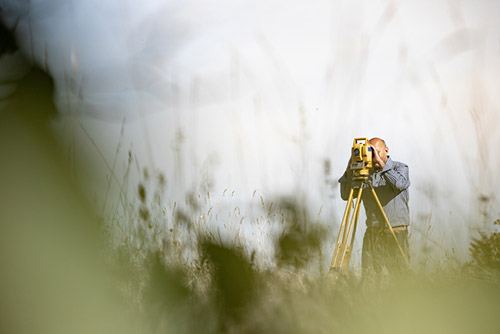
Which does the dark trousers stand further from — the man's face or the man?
A: the man's face

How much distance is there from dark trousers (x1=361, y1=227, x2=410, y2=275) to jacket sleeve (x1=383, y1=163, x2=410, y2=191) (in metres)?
0.31

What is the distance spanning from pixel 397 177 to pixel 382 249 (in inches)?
19.5

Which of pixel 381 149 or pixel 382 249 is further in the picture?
pixel 381 149

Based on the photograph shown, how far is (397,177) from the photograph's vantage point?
2828 millimetres

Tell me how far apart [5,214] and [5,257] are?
0.24 feet

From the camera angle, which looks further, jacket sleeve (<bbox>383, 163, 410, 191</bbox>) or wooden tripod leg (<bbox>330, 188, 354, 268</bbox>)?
jacket sleeve (<bbox>383, 163, 410, 191</bbox>)

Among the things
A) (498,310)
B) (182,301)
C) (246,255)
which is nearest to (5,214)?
(182,301)

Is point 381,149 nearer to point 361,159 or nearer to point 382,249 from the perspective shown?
point 361,159

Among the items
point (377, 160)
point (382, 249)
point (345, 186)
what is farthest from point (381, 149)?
point (382, 249)

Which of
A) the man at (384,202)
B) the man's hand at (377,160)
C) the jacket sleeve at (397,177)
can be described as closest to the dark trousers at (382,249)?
the man at (384,202)

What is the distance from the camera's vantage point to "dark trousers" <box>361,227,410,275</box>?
2.28m

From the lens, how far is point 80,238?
719 mm

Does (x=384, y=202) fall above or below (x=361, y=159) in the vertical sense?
below

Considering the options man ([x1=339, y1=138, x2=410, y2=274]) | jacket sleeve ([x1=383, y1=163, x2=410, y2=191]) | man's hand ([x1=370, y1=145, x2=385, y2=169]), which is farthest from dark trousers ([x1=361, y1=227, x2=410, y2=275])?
man's hand ([x1=370, y1=145, x2=385, y2=169])
